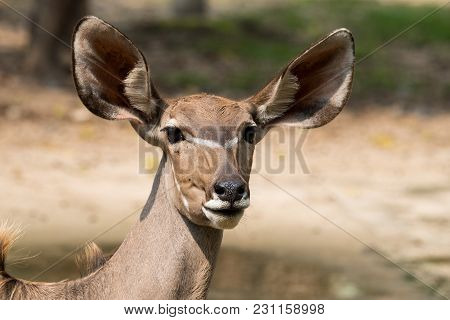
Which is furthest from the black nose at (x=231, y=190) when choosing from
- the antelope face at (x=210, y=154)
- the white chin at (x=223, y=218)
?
the white chin at (x=223, y=218)

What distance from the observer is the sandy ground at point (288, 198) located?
1144 centimetres

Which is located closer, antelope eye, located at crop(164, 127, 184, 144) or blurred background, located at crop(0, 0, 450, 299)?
antelope eye, located at crop(164, 127, 184, 144)

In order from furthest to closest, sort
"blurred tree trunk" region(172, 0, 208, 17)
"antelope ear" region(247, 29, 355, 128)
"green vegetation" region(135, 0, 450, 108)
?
1. "blurred tree trunk" region(172, 0, 208, 17)
2. "green vegetation" region(135, 0, 450, 108)
3. "antelope ear" region(247, 29, 355, 128)

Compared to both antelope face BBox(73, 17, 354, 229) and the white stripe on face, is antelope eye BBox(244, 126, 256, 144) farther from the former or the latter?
the white stripe on face

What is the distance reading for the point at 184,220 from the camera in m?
6.34

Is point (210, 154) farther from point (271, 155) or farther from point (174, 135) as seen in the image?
point (271, 155)

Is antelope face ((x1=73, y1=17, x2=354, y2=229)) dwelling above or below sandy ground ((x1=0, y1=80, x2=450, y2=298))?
above

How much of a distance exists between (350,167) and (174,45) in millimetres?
6968

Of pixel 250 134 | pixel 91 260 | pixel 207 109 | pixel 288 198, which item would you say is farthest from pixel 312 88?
pixel 288 198

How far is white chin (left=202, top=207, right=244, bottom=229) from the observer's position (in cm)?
592

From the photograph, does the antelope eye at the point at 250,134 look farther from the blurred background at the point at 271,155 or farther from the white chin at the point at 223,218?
the blurred background at the point at 271,155

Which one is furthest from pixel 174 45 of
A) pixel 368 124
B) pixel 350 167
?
pixel 350 167

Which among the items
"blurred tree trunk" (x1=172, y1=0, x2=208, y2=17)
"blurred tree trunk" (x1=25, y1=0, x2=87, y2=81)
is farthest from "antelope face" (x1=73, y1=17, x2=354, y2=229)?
"blurred tree trunk" (x1=172, y1=0, x2=208, y2=17)

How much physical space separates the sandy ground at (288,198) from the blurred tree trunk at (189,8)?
23.1 ft
